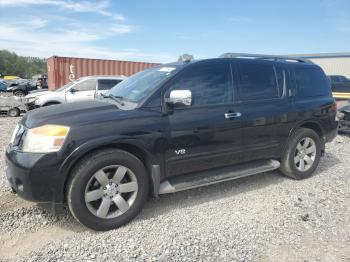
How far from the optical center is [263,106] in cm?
445

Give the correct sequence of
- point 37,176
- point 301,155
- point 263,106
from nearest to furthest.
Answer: point 37,176 → point 263,106 → point 301,155

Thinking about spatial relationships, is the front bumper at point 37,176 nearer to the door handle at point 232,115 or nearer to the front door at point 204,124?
the front door at point 204,124

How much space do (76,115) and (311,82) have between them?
12.3 ft

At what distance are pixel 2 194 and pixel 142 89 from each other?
233cm

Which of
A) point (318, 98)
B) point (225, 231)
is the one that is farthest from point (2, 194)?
point (318, 98)

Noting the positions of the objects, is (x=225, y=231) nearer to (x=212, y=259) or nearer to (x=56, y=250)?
(x=212, y=259)

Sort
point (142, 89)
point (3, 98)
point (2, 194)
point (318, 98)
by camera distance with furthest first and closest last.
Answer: point (3, 98) < point (318, 98) < point (2, 194) < point (142, 89)

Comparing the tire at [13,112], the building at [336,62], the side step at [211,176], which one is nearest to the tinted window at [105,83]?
the tire at [13,112]

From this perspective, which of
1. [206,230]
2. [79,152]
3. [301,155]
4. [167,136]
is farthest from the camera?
[301,155]

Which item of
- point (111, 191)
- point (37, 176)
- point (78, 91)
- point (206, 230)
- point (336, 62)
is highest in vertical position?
point (336, 62)

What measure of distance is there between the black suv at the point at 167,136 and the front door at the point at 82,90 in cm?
720

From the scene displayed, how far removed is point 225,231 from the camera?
3441 mm

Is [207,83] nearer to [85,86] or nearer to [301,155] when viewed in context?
[301,155]

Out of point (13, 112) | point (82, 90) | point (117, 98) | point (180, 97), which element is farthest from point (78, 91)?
point (180, 97)
